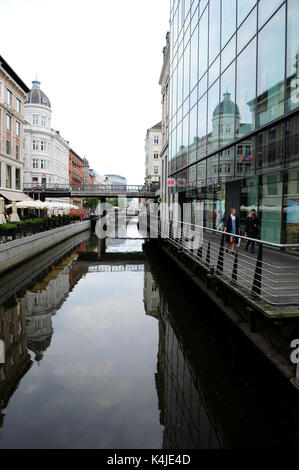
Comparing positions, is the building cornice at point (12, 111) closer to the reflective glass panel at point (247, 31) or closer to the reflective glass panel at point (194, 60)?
the reflective glass panel at point (194, 60)

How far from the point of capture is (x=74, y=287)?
563 inches

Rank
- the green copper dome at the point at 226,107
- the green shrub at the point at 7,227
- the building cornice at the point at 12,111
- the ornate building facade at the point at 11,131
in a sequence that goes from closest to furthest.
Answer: the green copper dome at the point at 226,107 < the green shrub at the point at 7,227 < the ornate building facade at the point at 11,131 < the building cornice at the point at 12,111

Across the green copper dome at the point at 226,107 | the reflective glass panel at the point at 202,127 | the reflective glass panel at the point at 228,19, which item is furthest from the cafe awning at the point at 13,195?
the reflective glass panel at the point at 228,19

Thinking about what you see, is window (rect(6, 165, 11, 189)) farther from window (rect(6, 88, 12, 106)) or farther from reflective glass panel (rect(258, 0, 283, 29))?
reflective glass panel (rect(258, 0, 283, 29))

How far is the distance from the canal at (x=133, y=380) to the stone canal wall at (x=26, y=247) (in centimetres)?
370

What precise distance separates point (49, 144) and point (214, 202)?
63647 millimetres

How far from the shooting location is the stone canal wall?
15.7 meters

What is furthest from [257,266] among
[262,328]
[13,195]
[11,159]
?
[11,159]

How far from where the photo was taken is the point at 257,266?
648 cm

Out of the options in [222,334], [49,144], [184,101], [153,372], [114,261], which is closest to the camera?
[153,372]

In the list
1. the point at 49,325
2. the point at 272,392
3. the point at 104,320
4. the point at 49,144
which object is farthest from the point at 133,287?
the point at 49,144

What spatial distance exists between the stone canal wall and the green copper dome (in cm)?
1189

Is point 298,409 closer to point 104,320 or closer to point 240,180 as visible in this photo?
point 104,320

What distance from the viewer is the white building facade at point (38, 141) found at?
68688 mm
